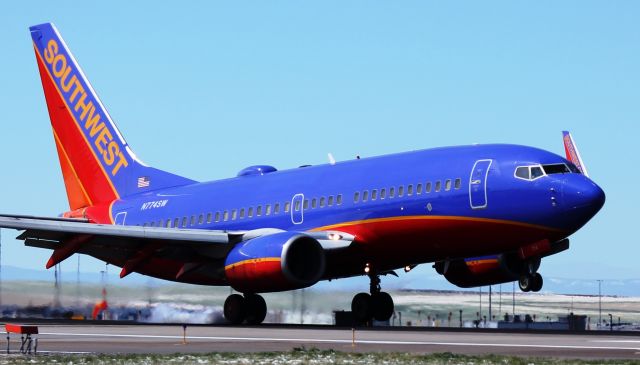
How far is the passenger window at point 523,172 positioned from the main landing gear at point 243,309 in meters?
9.98

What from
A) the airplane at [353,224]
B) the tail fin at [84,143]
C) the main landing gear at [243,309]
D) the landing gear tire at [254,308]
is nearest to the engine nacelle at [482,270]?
the airplane at [353,224]

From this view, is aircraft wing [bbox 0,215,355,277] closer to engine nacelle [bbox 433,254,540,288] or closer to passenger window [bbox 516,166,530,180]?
engine nacelle [bbox 433,254,540,288]

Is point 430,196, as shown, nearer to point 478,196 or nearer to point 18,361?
point 478,196

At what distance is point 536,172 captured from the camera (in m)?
34.6

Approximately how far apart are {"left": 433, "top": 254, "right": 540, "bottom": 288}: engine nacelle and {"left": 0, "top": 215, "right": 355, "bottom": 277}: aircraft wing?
4907 mm

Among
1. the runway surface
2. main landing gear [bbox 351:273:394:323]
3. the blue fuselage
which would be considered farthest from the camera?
main landing gear [bbox 351:273:394:323]

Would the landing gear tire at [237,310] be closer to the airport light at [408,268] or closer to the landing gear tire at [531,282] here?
the airport light at [408,268]

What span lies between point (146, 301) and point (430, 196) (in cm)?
1360

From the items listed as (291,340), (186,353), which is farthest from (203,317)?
(186,353)

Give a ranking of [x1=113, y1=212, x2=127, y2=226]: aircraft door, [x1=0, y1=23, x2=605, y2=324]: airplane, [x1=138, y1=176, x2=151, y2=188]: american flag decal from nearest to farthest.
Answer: [x1=0, y1=23, x2=605, y2=324]: airplane < [x1=113, y1=212, x2=127, y2=226]: aircraft door < [x1=138, y1=176, x2=151, y2=188]: american flag decal

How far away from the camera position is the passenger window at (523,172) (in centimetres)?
3459

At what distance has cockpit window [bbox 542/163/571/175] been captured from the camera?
3459 centimetres

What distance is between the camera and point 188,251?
3997 centimetres

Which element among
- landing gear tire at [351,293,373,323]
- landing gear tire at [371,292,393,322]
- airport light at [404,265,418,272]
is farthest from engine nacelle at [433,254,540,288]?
landing gear tire at [351,293,373,323]
